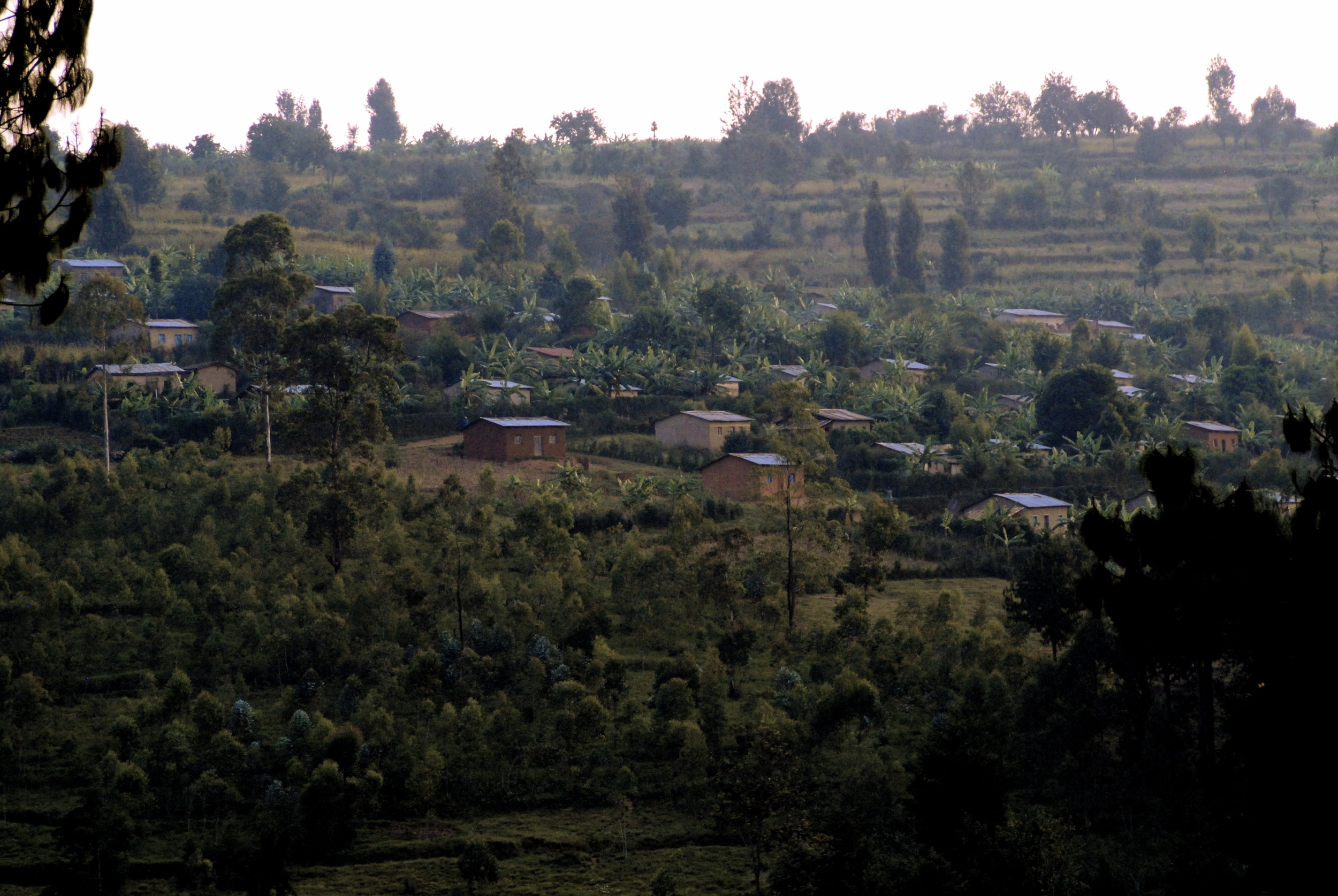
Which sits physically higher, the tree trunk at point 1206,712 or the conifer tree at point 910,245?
the conifer tree at point 910,245

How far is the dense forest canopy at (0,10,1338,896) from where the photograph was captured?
779 inches

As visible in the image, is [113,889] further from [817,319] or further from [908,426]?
[817,319]

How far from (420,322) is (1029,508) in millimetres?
34734

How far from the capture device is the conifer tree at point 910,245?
311 feet

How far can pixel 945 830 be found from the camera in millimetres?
20500

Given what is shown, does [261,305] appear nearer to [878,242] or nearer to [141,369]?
[141,369]

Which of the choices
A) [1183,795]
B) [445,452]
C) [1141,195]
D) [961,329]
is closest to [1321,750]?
[1183,795]

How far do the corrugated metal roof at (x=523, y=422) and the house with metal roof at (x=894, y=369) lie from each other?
21.1 m

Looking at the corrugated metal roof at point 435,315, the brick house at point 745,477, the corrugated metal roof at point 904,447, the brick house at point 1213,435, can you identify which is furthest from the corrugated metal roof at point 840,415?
the corrugated metal roof at point 435,315

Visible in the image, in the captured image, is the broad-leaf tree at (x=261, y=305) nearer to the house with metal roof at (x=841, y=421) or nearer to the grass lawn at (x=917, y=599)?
the grass lawn at (x=917, y=599)

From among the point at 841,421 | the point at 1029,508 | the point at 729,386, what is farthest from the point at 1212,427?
the point at 729,386

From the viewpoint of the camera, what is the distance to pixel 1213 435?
5959 cm

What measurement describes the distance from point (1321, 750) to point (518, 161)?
90346 millimetres

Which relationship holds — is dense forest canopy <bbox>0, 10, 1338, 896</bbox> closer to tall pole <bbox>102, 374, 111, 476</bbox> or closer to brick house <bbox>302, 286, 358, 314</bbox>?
tall pole <bbox>102, 374, 111, 476</bbox>
